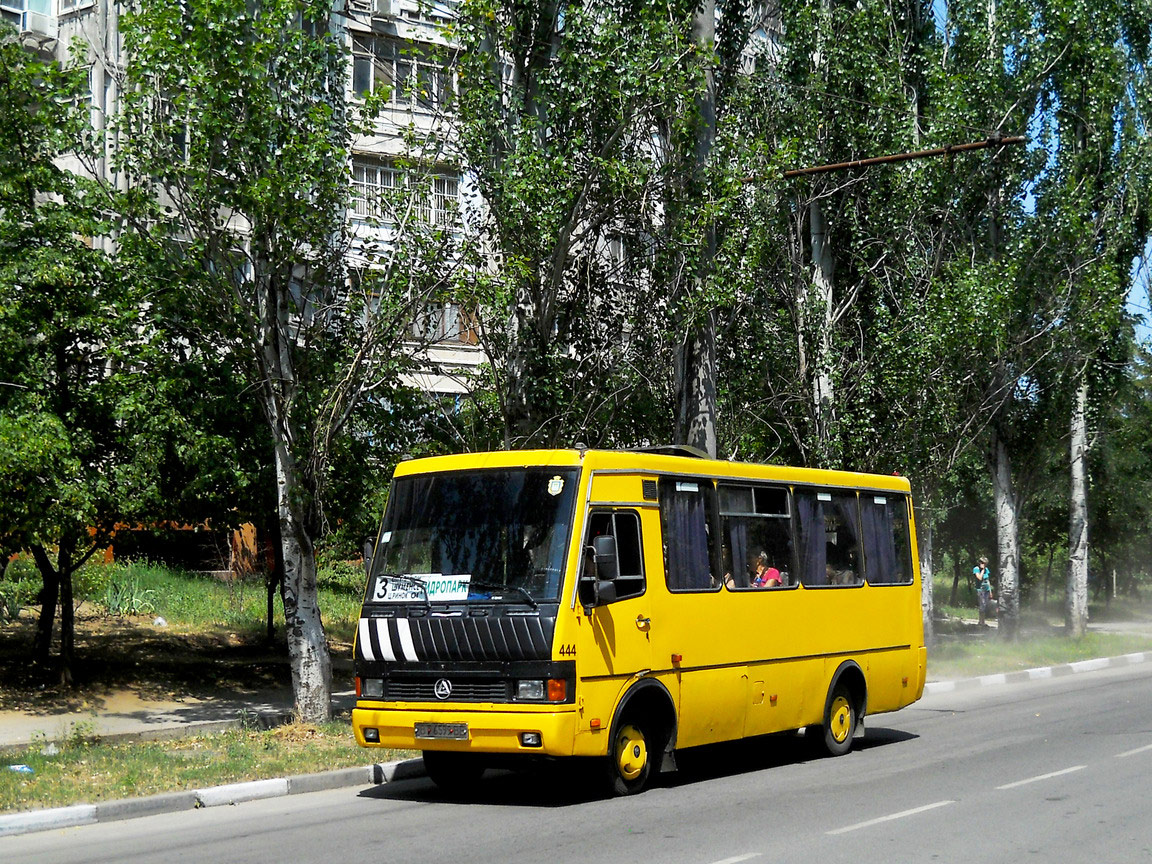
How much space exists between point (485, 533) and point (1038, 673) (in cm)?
1745

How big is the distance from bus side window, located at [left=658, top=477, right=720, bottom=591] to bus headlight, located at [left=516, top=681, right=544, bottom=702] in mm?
1761

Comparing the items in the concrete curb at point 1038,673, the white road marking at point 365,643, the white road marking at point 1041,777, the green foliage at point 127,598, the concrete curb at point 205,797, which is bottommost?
the concrete curb at point 1038,673

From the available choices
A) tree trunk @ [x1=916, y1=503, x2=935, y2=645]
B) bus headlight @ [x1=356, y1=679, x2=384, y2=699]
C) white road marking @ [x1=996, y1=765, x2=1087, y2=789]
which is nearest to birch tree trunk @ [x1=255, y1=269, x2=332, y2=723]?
bus headlight @ [x1=356, y1=679, x2=384, y2=699]

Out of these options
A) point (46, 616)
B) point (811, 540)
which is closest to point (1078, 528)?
point (811, 540)

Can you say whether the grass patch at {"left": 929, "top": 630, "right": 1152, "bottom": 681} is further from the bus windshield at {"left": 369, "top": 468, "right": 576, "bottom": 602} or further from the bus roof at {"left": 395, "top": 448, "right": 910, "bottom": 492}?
the bus windshield at {"left": 369, "top": 468, "right": 576, "bottom": 602}

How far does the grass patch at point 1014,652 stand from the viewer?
25266 millimetres

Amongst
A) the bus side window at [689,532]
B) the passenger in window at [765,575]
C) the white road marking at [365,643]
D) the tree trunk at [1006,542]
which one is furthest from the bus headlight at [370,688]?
the tree trunk at [1006,542]

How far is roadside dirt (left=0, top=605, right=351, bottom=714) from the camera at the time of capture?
1797cm

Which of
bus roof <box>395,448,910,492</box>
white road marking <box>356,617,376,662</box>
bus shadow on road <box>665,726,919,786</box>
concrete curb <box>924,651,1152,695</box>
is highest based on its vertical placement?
bus roof <box>395,448,910,492</box>

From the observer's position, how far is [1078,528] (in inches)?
1332

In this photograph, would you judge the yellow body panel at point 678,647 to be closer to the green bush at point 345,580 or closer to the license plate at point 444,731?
the license plate at point 444,731

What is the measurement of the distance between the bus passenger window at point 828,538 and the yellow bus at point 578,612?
37 centimetres

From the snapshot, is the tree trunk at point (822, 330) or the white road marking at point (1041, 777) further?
the tree trunk at point (822, 330)

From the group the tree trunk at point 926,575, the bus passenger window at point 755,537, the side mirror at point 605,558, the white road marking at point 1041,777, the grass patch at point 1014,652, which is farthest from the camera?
the tree trunk at point 926,575
